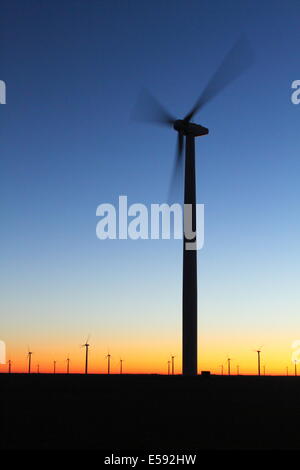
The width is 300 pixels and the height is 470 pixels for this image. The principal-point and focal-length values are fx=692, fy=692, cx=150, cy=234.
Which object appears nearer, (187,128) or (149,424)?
(149,424)

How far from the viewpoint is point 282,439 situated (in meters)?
27.4

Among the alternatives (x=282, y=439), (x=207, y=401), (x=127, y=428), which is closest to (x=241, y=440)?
(x=282, y=439)

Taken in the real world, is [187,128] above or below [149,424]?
above

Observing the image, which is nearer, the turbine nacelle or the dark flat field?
the dark flat field

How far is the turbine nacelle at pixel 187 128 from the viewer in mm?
72125

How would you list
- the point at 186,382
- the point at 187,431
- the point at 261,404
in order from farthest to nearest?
the point at 186,382, the point at 261,404, the point at 187,431

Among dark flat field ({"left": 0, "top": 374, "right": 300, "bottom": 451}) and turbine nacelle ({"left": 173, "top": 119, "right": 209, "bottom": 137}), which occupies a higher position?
turbine nacelle ({"left": 173, "top": 119, "right": 209, "bottom": 137})

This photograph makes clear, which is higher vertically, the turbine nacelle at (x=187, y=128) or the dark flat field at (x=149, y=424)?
the turbine nacelle at (x=187, y=128)

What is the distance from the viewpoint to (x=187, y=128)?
236ft

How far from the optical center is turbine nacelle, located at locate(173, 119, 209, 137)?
72.1 meters

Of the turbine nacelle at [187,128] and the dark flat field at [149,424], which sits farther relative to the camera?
the turbine nacelle at [187,128]
